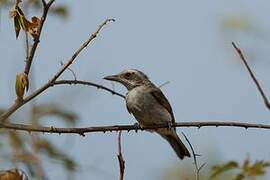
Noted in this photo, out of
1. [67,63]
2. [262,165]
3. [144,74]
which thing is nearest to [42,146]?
[67,63]

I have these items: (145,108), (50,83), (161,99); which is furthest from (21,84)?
(161,99)

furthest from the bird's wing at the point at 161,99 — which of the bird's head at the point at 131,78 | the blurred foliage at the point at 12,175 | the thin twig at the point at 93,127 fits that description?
the blurred foliage at the point at 12,175

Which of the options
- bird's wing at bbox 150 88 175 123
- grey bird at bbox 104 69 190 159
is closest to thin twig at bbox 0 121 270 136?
grey bird at bbox 104 69 190 159

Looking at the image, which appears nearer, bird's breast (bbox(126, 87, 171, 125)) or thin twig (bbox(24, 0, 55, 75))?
thin twig (bbox(24, 0, 55, 75))

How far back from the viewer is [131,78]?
676 centimetres

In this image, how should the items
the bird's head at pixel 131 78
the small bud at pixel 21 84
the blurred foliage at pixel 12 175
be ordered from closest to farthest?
1. the blurred foliage at pixel 12 175
2. the small bud at pixel 21 84
3. the bird's head at pixel 131 78

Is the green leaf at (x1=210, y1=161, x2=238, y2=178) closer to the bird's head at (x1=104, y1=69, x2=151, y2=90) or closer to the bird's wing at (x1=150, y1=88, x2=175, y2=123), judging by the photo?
the bird's wing at (x1=150, y1=88, x2=175, y2=123)

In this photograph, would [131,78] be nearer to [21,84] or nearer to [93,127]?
[93,127]

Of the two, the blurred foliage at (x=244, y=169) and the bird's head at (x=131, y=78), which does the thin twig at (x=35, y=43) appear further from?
the bird's head at (x=131, y=78)

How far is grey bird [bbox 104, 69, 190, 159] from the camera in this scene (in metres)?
6.17

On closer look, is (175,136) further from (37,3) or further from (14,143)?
(14,143)

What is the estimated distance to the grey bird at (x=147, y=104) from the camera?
20.2ft

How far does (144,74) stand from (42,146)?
469cm

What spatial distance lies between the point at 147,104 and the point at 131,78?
20.8 inches
